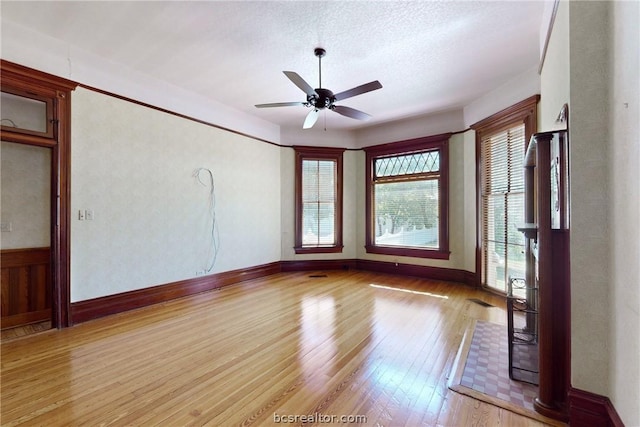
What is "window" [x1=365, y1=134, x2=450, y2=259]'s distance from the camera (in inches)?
212

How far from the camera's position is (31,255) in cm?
324

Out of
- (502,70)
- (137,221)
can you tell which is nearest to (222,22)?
(137,221)

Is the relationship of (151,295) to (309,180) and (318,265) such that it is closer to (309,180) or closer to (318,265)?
(318,265)

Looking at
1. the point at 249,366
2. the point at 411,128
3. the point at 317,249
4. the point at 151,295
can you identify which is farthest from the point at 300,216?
the point at 249,366

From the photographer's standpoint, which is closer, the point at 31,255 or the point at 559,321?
the point at 559,321

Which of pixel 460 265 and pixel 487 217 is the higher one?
pixel 487 217

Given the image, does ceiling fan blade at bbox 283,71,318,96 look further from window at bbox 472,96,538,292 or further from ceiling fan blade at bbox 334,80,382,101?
window at bbox 472,96,538,292

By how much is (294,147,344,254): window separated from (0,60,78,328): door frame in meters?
3.79

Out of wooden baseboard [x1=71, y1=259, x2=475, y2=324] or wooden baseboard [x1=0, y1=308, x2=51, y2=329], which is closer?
wooden baseboard [x1=0, y1=308, x2=51, y2=329]

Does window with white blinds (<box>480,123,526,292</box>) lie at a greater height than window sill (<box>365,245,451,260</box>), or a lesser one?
greater

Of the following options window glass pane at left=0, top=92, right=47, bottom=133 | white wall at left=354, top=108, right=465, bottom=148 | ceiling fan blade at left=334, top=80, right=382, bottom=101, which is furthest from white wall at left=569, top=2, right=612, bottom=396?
window glass pane at left=0, top=92, right=47, bottom=133

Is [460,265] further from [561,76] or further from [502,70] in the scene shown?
[561,76]

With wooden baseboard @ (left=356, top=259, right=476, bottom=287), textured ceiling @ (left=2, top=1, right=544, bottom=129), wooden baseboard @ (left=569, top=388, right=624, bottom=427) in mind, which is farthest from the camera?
wooden baseboard @ (left=356, top=259, right=476, bottom=287)

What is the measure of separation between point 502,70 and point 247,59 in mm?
3287
